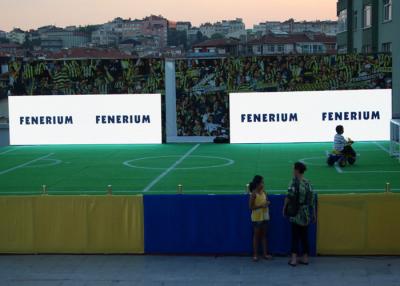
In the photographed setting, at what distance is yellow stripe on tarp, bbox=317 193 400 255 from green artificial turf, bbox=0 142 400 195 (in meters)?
7.40

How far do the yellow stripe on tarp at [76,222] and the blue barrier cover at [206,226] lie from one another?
0.91ft

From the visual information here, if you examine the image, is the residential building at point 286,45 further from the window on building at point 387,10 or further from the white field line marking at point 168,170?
the white field line marking at point 168,170

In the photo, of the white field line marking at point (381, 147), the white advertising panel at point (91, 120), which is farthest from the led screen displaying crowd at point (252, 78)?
the white field line marking at point (381, 147)

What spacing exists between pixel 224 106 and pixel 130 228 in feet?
69.0

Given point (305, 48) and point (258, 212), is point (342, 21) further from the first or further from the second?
point (305, 48)

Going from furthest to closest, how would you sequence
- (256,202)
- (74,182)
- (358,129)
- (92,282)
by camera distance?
(358,129)
(74,182)
(256,202)
(92,282)

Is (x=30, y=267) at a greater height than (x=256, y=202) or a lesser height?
lesser

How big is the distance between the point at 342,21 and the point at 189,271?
50147mm

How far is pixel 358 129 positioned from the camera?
32375 mm

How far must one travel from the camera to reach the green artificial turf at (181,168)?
21141mm

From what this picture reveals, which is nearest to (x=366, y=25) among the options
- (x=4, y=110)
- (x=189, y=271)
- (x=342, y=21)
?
(x=342, y=21)

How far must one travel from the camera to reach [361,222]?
12.5m

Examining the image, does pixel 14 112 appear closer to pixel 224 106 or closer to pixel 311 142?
pixel 224 106

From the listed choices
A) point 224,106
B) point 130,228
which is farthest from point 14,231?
point 224,106
